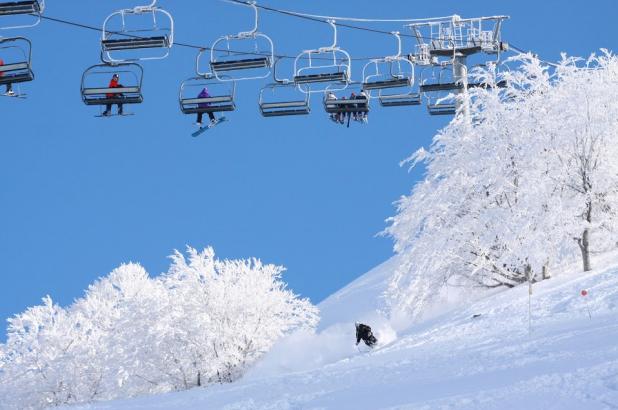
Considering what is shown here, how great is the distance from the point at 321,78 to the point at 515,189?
33.3 ft

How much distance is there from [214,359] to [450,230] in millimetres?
12994

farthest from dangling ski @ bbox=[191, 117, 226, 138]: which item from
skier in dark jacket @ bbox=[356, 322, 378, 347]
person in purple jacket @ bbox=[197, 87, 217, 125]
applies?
skier in dark jacket @ bbox=[356, 322, 378, 347]

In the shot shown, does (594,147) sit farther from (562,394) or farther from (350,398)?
(562,394)

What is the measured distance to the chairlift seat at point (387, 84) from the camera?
2395 centimetres

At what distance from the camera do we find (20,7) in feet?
54.9

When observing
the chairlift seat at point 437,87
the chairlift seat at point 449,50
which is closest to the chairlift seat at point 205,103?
the chairlift seat at point 437,87

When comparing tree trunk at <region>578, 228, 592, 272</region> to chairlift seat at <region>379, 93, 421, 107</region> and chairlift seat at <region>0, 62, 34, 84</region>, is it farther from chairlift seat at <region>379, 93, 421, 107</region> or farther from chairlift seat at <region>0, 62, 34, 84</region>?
chairlift seat at <region>0, 62, 34, 84</region>

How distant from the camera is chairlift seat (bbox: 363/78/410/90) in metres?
24.0

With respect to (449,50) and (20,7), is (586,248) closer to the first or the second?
(449,50)

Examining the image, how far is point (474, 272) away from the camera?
29.4 meters

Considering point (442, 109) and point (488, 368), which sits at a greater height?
point (442, 109)

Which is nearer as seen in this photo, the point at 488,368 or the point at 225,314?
the point at 488,368

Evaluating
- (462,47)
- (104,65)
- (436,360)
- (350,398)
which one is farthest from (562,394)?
(462,47)

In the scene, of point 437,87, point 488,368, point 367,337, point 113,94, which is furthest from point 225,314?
point 488,368
